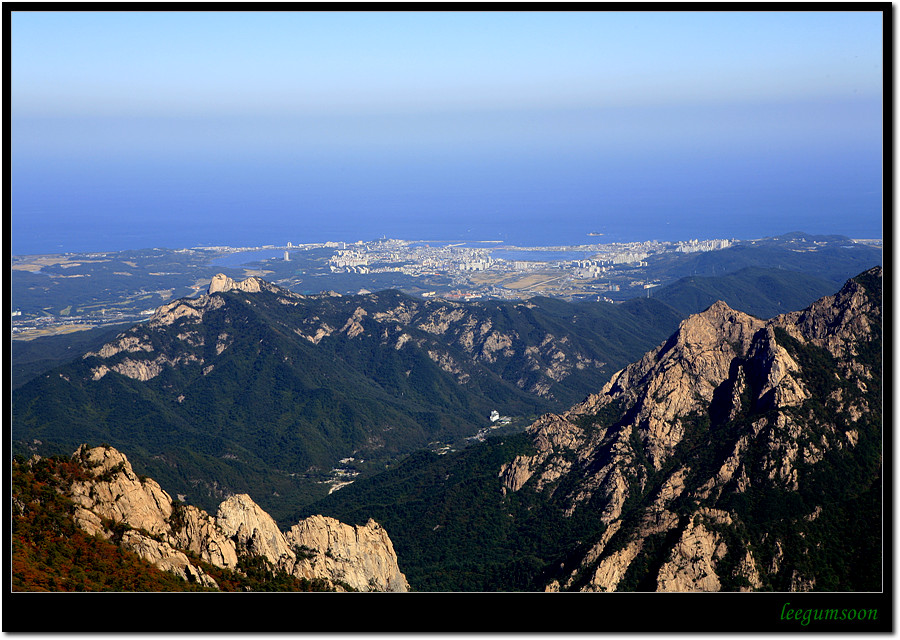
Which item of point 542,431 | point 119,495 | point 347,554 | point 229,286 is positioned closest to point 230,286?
point 229,286

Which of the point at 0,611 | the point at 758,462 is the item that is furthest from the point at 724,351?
the point at 0,611

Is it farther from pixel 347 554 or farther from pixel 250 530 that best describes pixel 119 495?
pixel 347 554

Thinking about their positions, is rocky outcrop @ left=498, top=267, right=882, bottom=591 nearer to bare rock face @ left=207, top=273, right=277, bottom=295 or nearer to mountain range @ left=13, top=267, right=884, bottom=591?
mountain range @ left=13, top=267, right=884, bottom=591

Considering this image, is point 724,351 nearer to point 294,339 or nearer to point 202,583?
point 202,583

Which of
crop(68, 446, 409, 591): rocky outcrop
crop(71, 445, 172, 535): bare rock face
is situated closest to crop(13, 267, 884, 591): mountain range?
crop(71, 445, 172, 535): bare rock face

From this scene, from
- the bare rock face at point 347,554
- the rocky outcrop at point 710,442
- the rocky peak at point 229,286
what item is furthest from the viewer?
the rocky peak at point 229,286

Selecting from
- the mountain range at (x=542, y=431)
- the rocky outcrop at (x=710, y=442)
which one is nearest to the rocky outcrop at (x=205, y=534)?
the mountain range at (x=542, y=431)

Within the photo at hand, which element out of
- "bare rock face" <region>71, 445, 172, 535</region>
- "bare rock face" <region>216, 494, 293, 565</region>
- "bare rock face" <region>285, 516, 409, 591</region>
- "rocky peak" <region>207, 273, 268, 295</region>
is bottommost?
"bare rock face" <region>285, 516, 409, 591</region>

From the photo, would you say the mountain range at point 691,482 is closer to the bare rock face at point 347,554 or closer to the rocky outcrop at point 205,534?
the bare rock face at point 347,554
